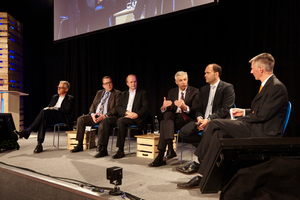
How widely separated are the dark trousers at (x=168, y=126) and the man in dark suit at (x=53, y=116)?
194 centimetres

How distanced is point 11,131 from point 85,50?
10.00 ft

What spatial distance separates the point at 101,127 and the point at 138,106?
692 mm

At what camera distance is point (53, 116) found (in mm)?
4074

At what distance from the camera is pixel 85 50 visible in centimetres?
638

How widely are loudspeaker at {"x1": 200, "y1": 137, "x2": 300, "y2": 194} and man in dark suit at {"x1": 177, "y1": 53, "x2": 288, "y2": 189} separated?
2.39ft

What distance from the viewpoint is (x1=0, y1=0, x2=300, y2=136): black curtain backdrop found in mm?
3852

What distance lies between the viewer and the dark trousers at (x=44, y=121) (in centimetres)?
390

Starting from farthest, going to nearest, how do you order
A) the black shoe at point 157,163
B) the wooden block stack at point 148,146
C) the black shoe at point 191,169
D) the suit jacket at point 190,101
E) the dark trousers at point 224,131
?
1. the wooden block stack at point 148,146
2. the suit jacket at point 190,101
3. the black shoe at point 157,163
4. the black shoe at point 191,169
5. the dark trousers at point 224,131

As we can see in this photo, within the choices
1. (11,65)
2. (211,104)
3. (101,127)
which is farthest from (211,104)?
(11,65)

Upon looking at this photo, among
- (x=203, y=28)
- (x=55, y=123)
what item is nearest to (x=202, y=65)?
(x=203, y=28)

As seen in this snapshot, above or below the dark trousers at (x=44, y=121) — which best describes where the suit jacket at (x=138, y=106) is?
above

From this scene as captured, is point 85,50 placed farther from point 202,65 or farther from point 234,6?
point 234,6

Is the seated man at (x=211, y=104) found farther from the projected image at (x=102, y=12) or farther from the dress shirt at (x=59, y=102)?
the dress shirt at (x=59, y=102)

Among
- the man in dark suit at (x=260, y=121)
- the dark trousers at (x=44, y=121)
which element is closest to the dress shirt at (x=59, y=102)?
the dark trousers at (x=44, y=121)
